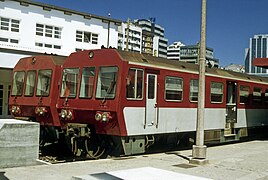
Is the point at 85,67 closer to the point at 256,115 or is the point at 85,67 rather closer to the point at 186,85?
the point at 186,85

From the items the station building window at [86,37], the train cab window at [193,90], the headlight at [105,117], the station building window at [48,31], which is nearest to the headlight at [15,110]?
the headlight at [105,117]

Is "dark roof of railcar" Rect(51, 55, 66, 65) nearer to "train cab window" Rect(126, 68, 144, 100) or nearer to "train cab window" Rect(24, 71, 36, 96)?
"train cab window" Rect(24, 71, 36, 96)

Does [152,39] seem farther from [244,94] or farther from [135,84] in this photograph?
[135,84]

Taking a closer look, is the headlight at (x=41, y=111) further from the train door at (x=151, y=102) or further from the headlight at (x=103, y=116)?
the train door at (x=151, y=102)

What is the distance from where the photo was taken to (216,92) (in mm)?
14992

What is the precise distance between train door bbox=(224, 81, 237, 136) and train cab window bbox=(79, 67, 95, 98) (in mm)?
6526

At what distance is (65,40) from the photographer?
35.8m

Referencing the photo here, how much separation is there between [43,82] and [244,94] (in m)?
8.73

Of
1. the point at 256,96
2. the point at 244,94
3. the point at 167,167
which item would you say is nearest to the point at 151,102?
the point at 167,167

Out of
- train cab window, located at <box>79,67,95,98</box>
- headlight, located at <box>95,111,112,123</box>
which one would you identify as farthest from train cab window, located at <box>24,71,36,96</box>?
headlight, located at <box>95,111,112,123</box>

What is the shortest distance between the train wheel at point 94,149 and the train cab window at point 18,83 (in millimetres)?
3981

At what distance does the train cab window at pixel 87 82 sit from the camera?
11729 mm

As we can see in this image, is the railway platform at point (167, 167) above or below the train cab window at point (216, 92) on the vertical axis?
below

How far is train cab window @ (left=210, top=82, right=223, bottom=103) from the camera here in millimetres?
14727
